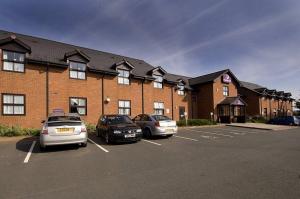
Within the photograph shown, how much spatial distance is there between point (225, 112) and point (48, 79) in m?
21.5

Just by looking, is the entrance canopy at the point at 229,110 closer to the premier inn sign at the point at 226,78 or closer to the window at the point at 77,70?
the premier inn sign at the point at 226,78

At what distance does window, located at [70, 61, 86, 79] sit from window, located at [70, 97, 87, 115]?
5.96 feet

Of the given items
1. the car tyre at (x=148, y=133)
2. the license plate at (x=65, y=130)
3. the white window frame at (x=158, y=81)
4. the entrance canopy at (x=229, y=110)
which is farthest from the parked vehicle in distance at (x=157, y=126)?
the entrance canopy at (x=229, y=110)

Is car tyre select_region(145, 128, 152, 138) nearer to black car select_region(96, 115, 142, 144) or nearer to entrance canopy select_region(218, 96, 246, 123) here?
black car select_region(96, 115, 142, 144)

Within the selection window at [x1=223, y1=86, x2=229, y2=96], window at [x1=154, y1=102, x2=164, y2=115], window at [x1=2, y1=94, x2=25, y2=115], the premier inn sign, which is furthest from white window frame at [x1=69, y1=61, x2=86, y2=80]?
window at [x1=223, y1=86, x2=229, y2=96]

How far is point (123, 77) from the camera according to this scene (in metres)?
21.4

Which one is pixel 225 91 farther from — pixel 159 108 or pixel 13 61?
pixel 13 61

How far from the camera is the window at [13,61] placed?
15.4 meters

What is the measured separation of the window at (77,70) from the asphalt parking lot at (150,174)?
10.1 metres

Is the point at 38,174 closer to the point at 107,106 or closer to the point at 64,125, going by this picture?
A: the point at 64,125

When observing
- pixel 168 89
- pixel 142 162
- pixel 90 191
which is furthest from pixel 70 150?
pixel 168 89

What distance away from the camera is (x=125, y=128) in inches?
440

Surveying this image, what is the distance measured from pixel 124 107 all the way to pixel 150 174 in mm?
15495

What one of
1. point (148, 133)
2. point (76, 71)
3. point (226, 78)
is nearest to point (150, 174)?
point (148, 133)
